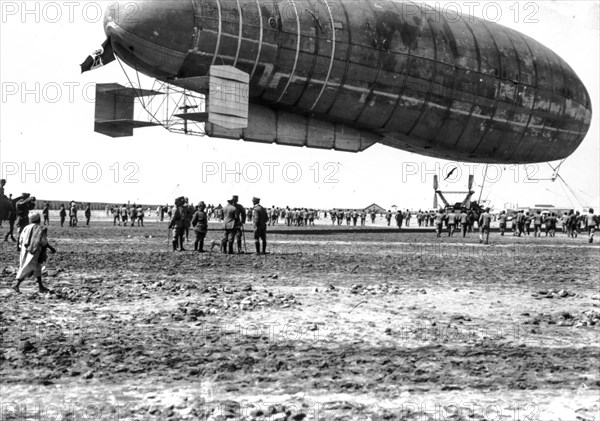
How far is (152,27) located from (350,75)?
28.9ft

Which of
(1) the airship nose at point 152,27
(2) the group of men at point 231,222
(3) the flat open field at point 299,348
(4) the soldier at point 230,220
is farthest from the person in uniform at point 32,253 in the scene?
(1) the airship nose at point 152,27

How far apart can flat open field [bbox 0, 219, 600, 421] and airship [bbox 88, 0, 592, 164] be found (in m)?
14.0

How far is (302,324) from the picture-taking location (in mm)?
7508

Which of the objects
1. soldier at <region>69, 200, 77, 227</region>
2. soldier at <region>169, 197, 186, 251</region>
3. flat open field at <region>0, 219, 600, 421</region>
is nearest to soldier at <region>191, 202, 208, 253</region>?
soldier at <region>169, 197, 186, 251</region>

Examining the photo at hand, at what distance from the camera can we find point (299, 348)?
6.25 meters

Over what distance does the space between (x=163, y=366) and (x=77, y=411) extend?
1275 mm

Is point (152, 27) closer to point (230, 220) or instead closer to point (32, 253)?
point (230, 220)

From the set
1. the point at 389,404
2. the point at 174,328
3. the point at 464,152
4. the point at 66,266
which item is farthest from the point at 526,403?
the point at 464,152

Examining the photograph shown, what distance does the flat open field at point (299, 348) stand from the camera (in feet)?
14.7

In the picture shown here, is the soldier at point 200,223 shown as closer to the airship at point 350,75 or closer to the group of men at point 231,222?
the group of men at point 231,222

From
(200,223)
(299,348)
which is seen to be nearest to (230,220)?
(200,223)

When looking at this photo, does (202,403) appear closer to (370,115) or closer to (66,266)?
(66,266)

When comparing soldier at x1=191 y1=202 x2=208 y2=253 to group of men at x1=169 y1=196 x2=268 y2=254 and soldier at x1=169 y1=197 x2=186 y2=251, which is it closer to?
group of men at x1=169 y1=196 x2=268 y2=254

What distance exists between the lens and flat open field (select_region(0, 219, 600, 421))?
4.48 m
